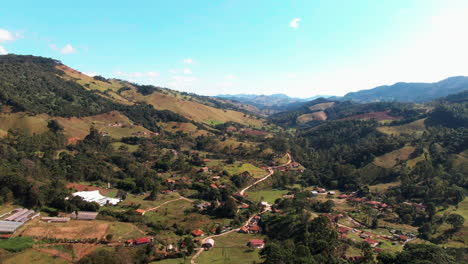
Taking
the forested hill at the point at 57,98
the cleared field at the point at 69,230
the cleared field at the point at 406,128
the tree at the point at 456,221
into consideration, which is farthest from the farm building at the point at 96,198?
the cleared field at the point at 406,128

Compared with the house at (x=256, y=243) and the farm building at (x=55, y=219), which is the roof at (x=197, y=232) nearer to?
the house at (x=256, y=243)

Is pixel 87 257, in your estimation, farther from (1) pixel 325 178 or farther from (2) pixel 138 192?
(1) pixel 325 178

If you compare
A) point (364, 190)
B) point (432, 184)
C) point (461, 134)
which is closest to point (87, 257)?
point (364, 190)

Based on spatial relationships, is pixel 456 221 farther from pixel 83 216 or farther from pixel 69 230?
pixel 83 216

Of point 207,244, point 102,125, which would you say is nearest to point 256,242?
point 207,244

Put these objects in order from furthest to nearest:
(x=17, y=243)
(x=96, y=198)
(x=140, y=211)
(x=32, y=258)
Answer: (x=96, y=198), (x=140, y=211), (x=17, y=243), (x=32, y=258)
